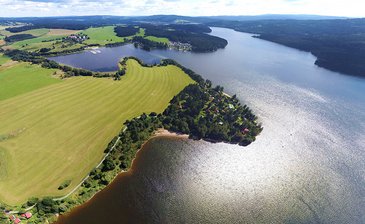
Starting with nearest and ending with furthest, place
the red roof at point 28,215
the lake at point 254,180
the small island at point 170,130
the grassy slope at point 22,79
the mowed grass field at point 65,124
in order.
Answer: the red roof at point 28,215, the small island at point 170,130, the lake at point 254,180, the mowed grass field at point 65,124, the grassy slope at point 22,79

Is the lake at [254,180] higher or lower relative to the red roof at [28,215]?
lower

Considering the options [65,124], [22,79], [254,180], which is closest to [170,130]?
[254,180]

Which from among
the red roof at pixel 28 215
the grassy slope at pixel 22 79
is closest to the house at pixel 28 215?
Answer: the red roof at pixel 28 215

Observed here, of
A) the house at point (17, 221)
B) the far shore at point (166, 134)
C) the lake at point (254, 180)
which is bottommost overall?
the lake at point (254, 180)

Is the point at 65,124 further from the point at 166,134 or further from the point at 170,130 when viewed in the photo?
the point at 170,130

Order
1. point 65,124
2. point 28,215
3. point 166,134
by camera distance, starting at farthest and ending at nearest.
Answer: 1. point 65,124
2. point 166,134
3. point 28,215

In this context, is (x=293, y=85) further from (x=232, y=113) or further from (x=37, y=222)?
(x=37, y=222)

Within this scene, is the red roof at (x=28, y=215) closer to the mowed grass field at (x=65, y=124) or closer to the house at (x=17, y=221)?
the house at (x=17, y=221)

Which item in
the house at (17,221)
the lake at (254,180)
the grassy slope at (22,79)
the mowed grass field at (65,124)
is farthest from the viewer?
the grassy slope at (22,79)
